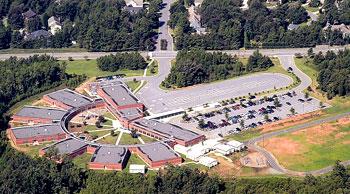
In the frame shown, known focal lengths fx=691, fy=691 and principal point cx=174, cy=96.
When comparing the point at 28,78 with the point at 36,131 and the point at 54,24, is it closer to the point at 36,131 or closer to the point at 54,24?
the point at 36,131

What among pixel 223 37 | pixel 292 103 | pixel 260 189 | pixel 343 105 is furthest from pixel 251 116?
pixel 223 37

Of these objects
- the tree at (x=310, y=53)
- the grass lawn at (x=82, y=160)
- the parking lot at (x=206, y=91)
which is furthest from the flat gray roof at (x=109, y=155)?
the tree at (x=310, y=53)

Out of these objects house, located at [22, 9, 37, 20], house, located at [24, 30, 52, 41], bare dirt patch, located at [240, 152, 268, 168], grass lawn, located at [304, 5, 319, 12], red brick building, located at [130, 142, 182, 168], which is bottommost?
bare dirt patch, located at [240, 152, 268, 168]

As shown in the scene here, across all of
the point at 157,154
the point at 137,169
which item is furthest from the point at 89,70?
the point at 137,169

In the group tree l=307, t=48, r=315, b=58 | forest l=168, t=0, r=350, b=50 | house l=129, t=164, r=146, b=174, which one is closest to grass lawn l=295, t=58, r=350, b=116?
tree l=307, t=48, r=315, b=58

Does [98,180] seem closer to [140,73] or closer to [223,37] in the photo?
[140,73]

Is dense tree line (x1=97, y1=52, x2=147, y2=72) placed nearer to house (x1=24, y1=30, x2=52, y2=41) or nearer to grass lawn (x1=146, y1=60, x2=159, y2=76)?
grass lawn (x1=146, y1=60, x2=159, y2=76)

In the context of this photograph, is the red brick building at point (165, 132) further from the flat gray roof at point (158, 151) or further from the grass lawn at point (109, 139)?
the grass lawn at point (109, 139)
